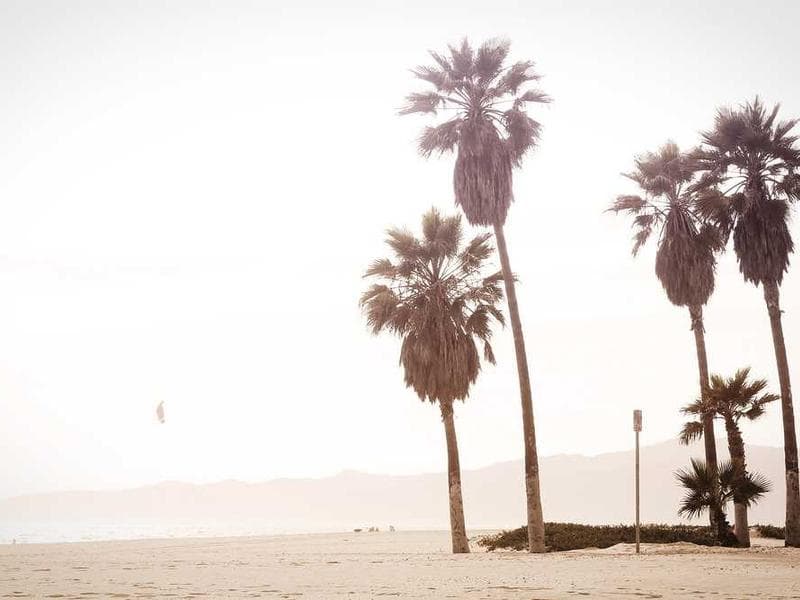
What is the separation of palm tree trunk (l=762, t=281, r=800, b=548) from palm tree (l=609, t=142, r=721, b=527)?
8.36 ft

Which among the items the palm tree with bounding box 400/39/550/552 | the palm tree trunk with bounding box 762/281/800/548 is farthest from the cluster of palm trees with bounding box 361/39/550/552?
the palm tree trunk with bounding box 762/281/800/548

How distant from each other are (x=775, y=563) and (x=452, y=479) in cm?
1087

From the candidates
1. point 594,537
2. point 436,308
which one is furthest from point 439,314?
point 594,537

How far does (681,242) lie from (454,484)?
1257cm

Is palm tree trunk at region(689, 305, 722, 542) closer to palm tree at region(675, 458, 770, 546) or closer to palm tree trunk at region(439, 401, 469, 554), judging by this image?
palm tree at region(675, 458, 770, 546)

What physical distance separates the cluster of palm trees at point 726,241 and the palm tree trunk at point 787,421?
0.11 feet

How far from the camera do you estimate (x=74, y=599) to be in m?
11.0

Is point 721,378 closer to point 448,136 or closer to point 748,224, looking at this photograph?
point 748,224

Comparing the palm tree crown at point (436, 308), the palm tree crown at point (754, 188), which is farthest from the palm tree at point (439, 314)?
the palm tree crown at point (754, 188)

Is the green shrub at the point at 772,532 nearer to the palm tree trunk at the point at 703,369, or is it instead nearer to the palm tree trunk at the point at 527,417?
the palm tree trunk at the point at 703,369

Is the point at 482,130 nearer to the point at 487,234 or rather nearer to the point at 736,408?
the point at 487,234

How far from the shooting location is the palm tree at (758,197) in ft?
80.6

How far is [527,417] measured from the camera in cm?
2317

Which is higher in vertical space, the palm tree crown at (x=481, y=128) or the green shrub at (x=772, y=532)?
the palm tree crown at (x=481, y=128)
